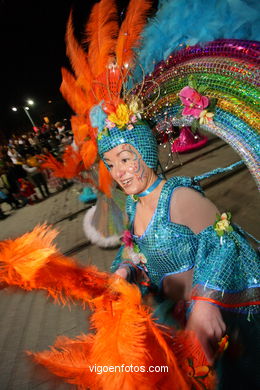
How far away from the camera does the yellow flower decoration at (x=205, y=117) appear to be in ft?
3.97

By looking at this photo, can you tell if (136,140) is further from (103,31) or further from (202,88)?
(103,31)

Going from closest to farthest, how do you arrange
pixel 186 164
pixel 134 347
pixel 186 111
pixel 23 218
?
pixel 134 347, pixel 186 111, pixel 186 164, pixel 23 218

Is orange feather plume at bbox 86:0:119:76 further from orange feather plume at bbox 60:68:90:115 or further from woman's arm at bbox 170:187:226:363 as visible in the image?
woman's arm at bbox 170:187:226:363

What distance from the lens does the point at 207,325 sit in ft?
3.31

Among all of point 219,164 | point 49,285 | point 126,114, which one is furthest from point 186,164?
point 49,285

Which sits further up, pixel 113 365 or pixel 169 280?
pixel 113 365

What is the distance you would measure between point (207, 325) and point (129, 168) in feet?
3.24

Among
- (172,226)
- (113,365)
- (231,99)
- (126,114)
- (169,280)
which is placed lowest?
(169,280)

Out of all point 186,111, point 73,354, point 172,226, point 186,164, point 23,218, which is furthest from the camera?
point 23,218

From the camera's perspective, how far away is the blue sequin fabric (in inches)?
44.3

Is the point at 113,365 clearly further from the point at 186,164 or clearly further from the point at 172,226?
the point at 186,164

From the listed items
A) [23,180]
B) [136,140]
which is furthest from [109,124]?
[23,180]

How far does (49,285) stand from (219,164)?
557 centimetres

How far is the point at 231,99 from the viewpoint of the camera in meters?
1.16
